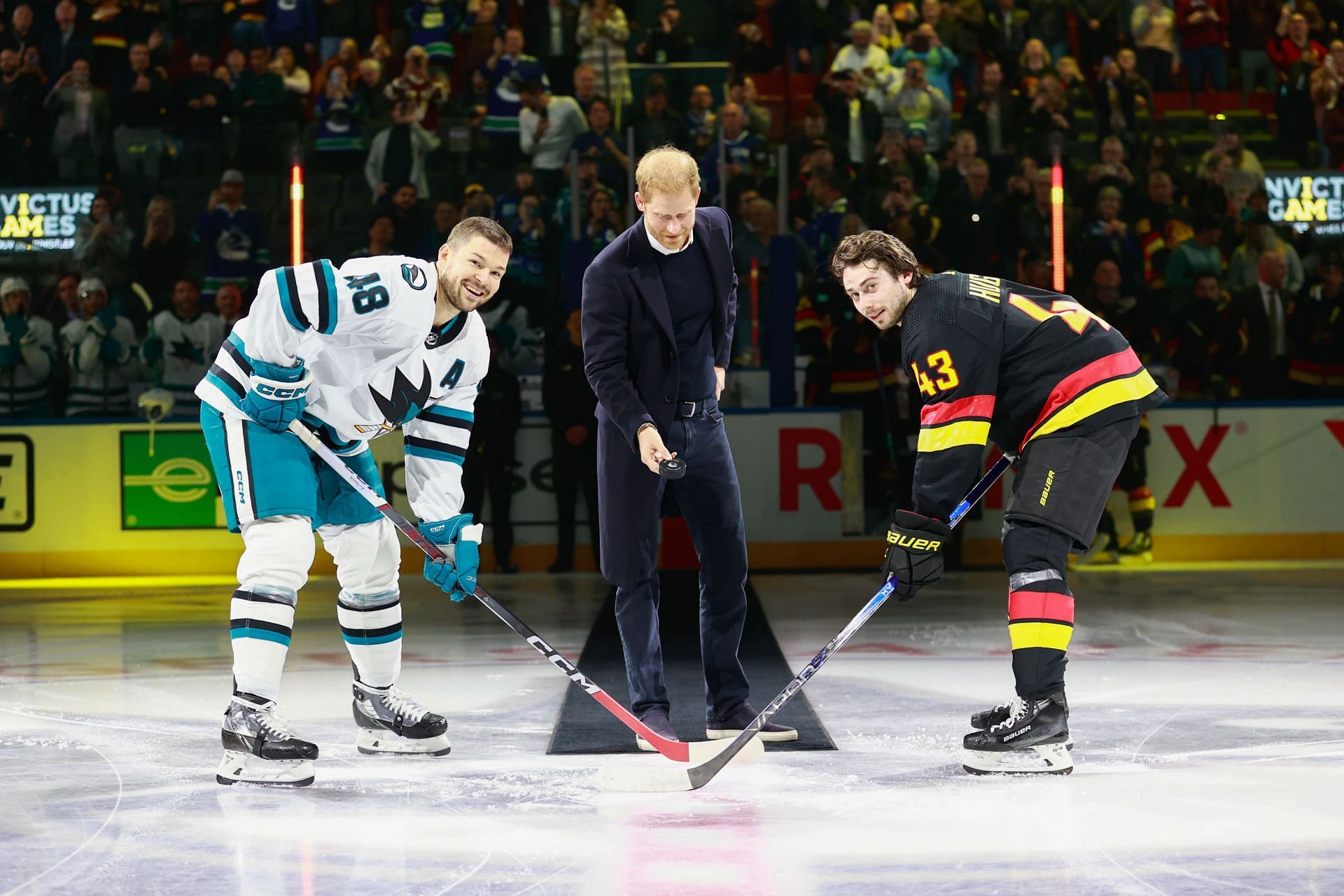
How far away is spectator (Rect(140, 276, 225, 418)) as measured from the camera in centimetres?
1059

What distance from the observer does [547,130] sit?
12.1 m

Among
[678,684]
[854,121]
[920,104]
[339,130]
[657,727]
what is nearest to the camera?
[657,727]

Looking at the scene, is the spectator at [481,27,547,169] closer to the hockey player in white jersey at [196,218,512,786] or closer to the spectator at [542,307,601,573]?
the spectator at [542,307,601,573]

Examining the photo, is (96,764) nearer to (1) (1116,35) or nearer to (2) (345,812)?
(2) (345,812)

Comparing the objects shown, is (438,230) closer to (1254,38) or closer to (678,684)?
(678,684)

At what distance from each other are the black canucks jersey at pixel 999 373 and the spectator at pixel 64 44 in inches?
433

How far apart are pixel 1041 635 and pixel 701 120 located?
8.52 m

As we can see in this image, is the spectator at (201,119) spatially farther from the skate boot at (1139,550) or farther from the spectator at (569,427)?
the skate boot at (1139,550)

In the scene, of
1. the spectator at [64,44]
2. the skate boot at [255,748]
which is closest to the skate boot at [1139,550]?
the skate boot at [255,748]

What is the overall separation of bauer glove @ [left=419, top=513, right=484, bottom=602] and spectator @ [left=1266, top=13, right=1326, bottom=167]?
35.4ft

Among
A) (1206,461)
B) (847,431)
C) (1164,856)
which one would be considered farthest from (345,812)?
(1206,461)

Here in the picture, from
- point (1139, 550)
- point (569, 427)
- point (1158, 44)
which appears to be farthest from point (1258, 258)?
point (569, 427)

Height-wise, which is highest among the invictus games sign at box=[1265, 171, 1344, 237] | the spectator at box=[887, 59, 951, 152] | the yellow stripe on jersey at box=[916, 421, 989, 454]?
the spectator at box=[887, 59, 951, 152]

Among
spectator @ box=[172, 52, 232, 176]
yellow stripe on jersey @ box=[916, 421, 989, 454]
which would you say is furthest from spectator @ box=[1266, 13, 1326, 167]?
yellow stripe on jersey @ box=[916, 421, 989, 454]
